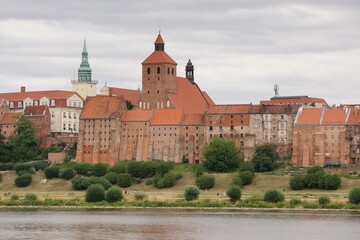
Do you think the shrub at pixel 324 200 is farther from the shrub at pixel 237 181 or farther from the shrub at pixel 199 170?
the shrub at pixel 199 170

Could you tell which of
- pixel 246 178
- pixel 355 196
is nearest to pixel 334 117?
pixel 246 178

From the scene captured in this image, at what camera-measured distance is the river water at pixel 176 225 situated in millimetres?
95062

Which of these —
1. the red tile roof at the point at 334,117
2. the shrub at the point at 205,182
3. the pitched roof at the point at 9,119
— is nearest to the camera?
the shrub at the point at 205,182

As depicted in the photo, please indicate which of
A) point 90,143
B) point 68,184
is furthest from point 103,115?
point 68,184

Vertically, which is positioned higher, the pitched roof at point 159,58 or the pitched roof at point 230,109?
the pitched roof at point 159,58

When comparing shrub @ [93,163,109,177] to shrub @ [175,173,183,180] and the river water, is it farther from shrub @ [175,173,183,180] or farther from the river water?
the river water

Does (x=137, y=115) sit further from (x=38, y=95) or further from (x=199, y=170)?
(x=38, y=95)

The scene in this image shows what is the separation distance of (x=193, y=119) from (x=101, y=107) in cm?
1358

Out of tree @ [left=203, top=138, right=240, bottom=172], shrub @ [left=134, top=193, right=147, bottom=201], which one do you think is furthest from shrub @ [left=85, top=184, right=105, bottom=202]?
tree @ [left=203, top=138, right=240, bottom=172]

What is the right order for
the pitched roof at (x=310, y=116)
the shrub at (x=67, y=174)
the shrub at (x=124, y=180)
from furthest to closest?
the shrub at (x=67, y=174)
the pitched roof at (x=310, y=116)
the shrub at (x=124, y=180)

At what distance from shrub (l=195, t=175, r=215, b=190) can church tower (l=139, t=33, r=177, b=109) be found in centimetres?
2590

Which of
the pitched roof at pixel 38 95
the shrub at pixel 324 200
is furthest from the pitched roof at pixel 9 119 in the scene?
the shrub at pixel 324 200

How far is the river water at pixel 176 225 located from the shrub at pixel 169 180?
2217cm

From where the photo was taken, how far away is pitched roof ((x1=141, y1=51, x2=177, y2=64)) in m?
163
